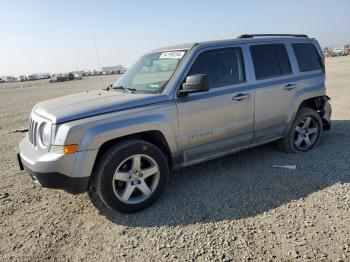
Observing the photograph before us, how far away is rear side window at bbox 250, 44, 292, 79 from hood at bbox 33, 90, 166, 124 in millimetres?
1729

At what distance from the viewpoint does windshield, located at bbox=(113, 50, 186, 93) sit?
427 cm

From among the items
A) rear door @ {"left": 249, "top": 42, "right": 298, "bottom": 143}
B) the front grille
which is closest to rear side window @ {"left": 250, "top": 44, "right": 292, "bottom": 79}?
rear door @ {"left": 249, "top": 42, "right": 298, "bottom": 143}

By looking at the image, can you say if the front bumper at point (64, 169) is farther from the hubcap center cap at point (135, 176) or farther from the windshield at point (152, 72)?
the windshield at point (152, 72)

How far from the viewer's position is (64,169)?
3475 mm

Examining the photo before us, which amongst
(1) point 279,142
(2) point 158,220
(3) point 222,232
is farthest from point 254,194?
(1) point 279,142

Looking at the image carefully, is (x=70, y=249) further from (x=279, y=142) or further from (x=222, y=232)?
(x=279, y=142)

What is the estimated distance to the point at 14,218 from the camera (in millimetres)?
4035

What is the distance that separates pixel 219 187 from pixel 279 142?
69.8 inches

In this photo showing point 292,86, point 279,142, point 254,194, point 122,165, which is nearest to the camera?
point 122,165

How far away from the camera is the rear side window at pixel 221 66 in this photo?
14.2ft

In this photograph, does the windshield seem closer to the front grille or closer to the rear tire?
the front grille

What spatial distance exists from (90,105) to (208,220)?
1938 mm

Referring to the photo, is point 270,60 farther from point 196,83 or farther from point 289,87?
point 196,83

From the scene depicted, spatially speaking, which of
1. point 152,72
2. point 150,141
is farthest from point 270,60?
point 150,141
